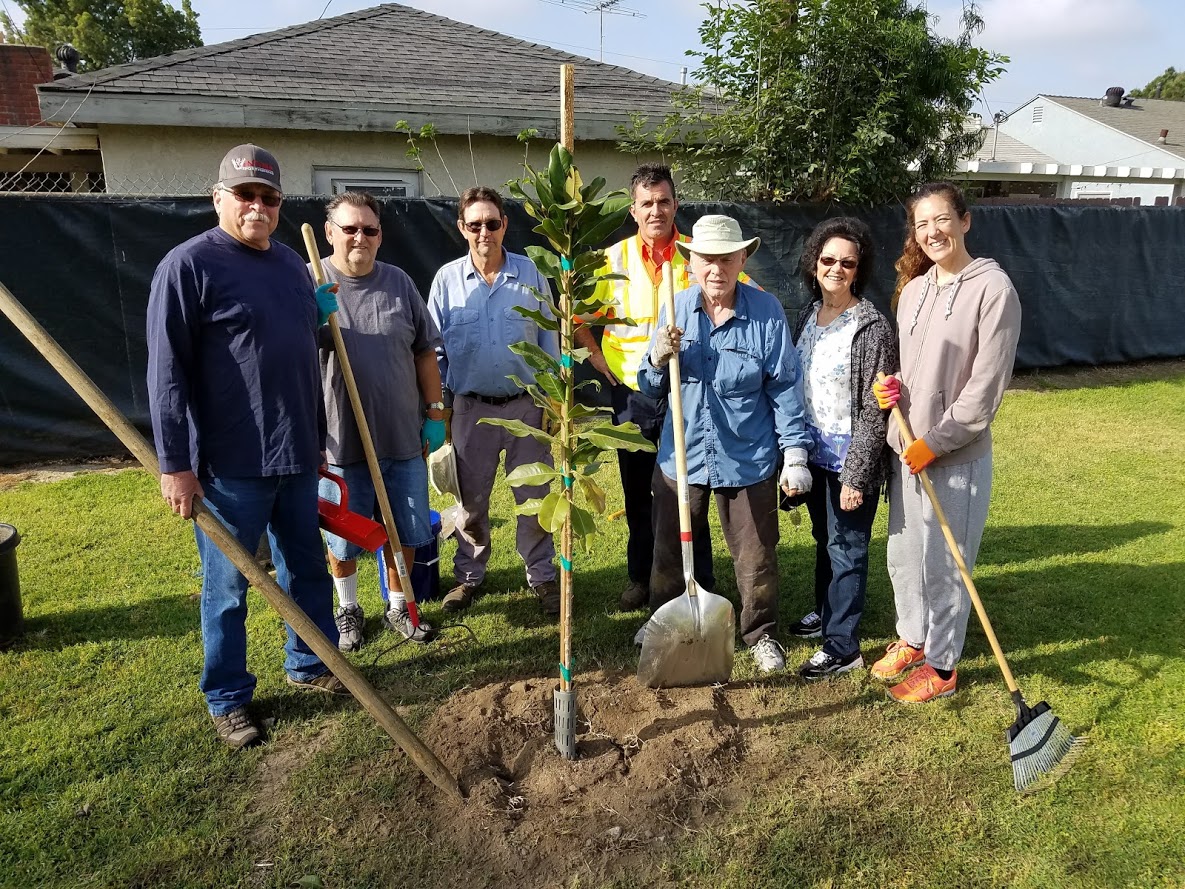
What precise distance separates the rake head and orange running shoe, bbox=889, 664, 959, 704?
0.45 metres

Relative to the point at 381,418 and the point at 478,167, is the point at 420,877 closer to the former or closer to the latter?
the point at 381,418

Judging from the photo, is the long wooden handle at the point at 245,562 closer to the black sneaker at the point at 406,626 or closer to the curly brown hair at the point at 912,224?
the black sneaker at the point at 406,626

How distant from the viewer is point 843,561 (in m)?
3.64

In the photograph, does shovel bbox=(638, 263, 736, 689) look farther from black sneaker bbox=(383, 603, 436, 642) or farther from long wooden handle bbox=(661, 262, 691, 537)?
black sneaker bbox=(383, 603, 436, 642)

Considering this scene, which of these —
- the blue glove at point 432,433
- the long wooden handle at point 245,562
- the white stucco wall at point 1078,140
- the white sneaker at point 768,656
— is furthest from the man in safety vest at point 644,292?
the white stucco wall at point 1078,140

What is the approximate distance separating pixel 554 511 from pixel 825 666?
180 centimetres

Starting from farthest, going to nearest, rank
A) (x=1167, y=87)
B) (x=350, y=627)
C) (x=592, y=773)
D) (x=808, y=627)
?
(x=1167, y=87) < (x=808, y=627) < (x=350, y=627) < (x=592, y=773)

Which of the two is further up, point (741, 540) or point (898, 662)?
point (741, 540)

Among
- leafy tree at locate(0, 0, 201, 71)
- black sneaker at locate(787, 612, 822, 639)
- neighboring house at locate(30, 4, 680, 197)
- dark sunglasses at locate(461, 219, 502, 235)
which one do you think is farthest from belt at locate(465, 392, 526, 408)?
leafy tree at locate(0, 0, 201, 71)

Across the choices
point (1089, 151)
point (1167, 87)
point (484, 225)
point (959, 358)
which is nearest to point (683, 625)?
point (959, 358)

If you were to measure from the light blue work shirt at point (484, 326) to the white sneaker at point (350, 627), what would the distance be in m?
1.28

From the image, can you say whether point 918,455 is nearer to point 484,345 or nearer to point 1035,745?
point 1035,745

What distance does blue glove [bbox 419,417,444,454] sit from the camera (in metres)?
4.03

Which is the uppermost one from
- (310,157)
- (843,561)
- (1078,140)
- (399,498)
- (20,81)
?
(1078,140)
